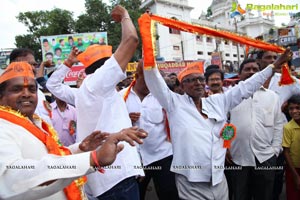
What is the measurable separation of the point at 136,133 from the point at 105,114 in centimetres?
71

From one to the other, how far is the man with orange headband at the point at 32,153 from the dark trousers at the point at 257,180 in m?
2.05

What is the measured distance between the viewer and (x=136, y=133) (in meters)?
1.43

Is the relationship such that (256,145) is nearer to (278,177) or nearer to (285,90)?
(278,177)

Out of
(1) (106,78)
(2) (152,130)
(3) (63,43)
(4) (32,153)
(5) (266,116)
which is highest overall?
(3) (63,43)

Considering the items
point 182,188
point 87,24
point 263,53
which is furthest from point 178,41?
point 182,188

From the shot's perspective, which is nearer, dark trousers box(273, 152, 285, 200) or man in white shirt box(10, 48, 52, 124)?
man in white shirt box(10, 48, 52, 124)

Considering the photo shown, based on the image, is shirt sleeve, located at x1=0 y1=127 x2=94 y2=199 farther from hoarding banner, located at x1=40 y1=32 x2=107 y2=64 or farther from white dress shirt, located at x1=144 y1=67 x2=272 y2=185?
hoarding banner, located at x1=40 y1=32 x2=107 y2=64

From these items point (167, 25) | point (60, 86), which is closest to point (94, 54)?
point (167, 25)

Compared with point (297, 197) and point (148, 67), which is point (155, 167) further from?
point (297, 197)

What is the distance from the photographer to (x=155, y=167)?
3371mm

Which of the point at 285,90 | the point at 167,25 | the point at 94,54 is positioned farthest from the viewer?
the point at 285,90

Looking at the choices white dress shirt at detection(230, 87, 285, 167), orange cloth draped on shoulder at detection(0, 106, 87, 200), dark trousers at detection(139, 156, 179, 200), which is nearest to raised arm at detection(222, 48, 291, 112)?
white dress shirt at detection(230, 87, 285, 167)

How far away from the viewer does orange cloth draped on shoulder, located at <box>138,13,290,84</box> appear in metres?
2.28

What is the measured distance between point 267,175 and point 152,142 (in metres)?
1.36
